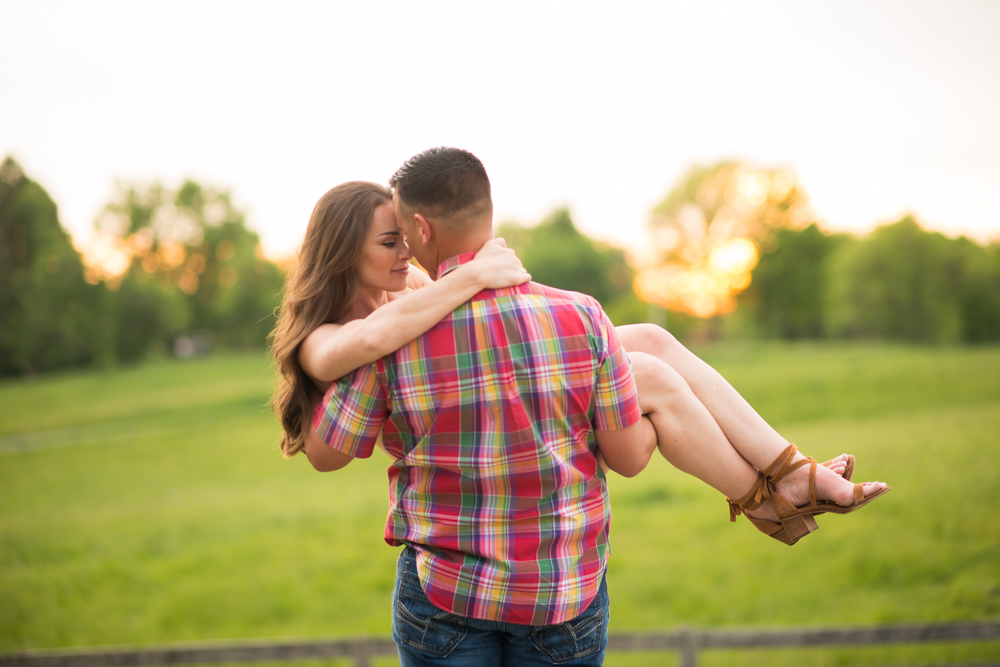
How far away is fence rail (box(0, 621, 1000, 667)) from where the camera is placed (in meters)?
4.25

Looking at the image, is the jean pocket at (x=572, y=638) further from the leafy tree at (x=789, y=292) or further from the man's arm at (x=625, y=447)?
the leafy tree at (x=789, y=292)

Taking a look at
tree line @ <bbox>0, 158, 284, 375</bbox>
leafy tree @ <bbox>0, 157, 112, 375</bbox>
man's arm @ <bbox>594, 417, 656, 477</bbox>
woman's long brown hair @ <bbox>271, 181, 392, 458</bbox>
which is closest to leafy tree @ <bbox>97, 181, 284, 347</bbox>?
tree line @ <bbox>0, 158, 284, 375</bbox>

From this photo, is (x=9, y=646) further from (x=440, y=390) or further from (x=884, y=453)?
(x=884, y=453)

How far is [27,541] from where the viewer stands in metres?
13.2

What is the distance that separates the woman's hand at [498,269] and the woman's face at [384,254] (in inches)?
19.9

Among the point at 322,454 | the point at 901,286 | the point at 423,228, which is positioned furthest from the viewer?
the point at 901,286

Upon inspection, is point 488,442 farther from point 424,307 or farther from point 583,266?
point 583,266

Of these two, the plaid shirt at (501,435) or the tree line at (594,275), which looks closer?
the plaid shirt at (501,435)

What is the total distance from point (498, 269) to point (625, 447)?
22.4 inches

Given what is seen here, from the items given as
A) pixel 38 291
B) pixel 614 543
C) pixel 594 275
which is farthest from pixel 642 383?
pixel 594 275

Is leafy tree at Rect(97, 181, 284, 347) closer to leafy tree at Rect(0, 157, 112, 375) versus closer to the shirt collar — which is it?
leafy tree at Rect(0, 157, 112, 375)

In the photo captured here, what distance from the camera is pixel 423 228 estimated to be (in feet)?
5.25

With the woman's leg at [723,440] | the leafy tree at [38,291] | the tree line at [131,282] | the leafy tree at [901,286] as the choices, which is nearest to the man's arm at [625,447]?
the woman's leg at [723,440]

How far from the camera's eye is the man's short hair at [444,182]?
1556mm
